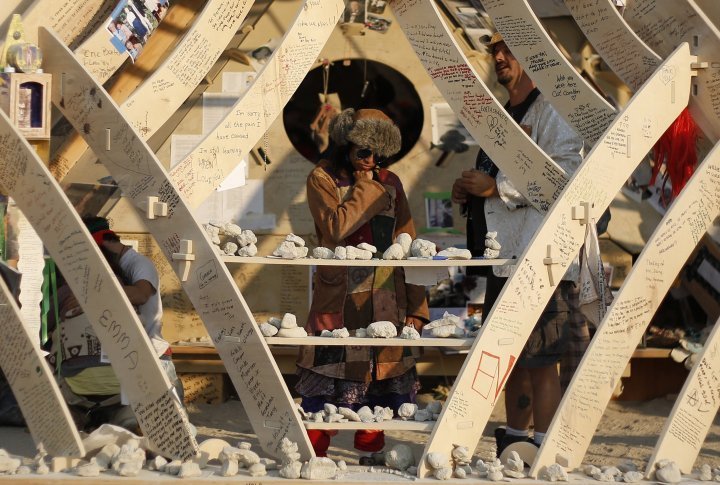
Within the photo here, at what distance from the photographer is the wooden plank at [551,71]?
5121 mm

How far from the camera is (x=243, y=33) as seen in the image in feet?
24.1

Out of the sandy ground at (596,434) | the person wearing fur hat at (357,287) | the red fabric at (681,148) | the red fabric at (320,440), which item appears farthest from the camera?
the sandy ground at (596,434)

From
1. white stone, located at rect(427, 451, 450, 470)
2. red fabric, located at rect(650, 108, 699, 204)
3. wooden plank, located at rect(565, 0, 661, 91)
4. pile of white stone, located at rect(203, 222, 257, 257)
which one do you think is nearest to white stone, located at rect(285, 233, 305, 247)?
pile of white stone, located at rect(203, 222, 257, 257)

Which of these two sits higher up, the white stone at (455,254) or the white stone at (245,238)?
the white stone at (455,254)

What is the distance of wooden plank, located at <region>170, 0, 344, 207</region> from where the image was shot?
4891 millimetres

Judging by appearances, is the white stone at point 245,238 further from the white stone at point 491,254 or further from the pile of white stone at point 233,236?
the white stone at point 491,254

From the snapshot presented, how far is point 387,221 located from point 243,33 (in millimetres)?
2056

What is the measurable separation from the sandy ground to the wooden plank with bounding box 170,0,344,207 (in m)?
1.68

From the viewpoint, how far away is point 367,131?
570cm

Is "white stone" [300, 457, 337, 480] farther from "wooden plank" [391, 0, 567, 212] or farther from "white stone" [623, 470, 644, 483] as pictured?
"wooden plank" [391, 0, 567, 212]

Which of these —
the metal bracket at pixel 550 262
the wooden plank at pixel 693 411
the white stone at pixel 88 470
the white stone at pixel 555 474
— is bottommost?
the white stone at pixel 88 470

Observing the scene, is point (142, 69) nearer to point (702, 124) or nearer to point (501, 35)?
point (501, 35)

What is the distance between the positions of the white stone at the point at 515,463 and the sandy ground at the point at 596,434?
99 cm

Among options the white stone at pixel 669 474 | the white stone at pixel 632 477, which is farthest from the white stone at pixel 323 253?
the white stone at pixel 669 474
